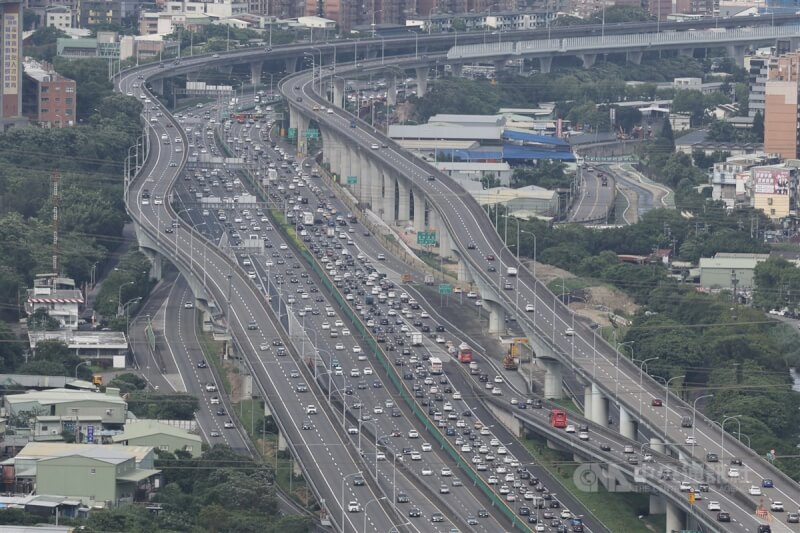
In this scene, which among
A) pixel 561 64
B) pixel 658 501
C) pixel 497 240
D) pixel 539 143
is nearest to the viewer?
pixel 658 501

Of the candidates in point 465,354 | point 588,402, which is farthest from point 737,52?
point 588,402

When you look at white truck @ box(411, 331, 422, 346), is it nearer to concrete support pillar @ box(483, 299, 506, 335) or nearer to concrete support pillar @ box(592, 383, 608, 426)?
concrete support pillar @ box(483, 299, 506, 335)

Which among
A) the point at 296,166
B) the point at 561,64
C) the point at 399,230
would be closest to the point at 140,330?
the point at 399,230

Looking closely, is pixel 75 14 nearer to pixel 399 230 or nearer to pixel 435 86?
pixel 435 86

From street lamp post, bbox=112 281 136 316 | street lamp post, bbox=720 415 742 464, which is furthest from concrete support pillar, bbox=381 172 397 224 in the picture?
street lamp post, bbox=720 415 742 464

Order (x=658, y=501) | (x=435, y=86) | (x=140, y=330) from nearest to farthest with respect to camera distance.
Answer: (x=658, y=501)
(x=140, y=330)
(x=435, y=86)

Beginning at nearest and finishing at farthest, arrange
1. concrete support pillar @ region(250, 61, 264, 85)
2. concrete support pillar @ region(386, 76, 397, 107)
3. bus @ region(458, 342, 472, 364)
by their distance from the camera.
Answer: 1. bus @ region(458, 342, 472, 364)
2. concrete support pillar @ region(386, 76, 397, 107)
3. concrete support pillar @ region(250, 61, 264, 85)

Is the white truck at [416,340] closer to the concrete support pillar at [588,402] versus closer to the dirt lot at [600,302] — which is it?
the dirt lot at [600,302]
